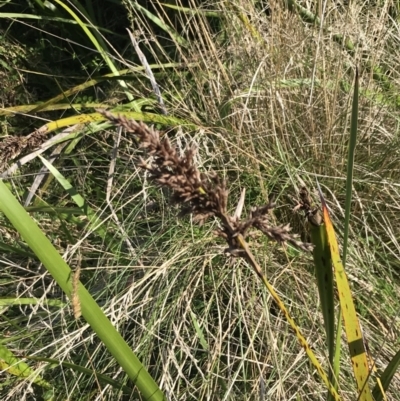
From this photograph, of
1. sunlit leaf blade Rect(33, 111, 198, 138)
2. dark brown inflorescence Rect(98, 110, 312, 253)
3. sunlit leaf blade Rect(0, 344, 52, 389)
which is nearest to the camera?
dark brown inflorescence Rect(98, 110, 312, 253)

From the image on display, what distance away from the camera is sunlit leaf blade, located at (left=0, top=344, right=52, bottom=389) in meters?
0.98

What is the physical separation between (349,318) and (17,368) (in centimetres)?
64

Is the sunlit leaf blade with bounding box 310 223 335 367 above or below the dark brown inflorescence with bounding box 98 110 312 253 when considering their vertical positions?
→ below

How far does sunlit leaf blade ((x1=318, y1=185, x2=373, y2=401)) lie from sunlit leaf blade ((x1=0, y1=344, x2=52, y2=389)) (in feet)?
1.89

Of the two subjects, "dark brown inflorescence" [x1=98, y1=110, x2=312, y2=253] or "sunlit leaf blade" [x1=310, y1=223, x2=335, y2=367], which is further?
"sunlit leaf blade" [x1=310, y1=223, x2=335, y2=367]

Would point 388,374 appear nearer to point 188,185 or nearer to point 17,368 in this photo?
point 188,185

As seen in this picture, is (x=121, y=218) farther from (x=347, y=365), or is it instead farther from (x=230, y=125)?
(x=347, y=365)

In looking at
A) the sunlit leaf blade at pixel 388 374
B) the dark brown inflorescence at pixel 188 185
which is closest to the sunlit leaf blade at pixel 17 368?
the sunlit leaf blade at pixel 388 374

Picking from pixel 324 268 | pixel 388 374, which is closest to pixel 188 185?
pixel 324 268

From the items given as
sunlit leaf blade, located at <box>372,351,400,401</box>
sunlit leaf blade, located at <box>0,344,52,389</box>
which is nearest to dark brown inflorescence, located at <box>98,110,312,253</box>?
sunlit leaf blade, located at <box>372,351,400,401</box>

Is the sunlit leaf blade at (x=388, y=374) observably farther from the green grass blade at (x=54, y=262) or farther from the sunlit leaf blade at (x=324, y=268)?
the green grass blade at (x=54, y=262)

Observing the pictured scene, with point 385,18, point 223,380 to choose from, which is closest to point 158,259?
point 223,380

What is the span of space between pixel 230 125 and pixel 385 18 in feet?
1.42

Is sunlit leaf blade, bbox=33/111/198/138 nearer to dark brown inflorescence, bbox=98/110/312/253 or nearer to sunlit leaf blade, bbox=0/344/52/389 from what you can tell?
sunlit leaf blade, bbox=0/344/52/389
